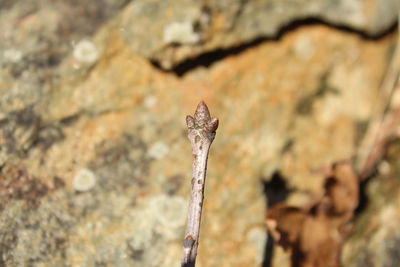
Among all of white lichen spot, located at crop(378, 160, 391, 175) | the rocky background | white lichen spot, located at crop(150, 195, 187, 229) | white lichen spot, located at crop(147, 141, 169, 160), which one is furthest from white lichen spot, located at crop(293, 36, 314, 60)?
white lichen spot, located at crop(150, 195, 187, 229)

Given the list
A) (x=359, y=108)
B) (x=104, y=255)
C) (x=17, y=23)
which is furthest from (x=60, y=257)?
(x=359, y=108)

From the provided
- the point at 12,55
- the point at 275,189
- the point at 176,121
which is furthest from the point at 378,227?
the point at 12,55

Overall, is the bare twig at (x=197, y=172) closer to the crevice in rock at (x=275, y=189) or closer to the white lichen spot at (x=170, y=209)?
the white lichen spot at (x=170, y=209)

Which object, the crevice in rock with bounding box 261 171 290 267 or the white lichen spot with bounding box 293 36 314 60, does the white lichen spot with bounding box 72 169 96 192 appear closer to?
the crevice in rock with bounding box 261 171 290 267

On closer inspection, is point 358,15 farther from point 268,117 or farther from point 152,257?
point 152,257

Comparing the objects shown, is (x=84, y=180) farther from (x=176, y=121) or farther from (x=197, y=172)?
(x=197, y=172)

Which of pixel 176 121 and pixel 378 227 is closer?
pixel 378 227
